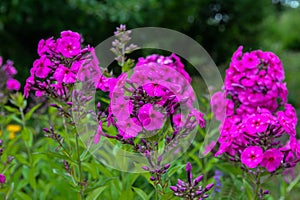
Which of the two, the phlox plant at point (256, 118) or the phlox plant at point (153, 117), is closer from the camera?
the phlox plant at point (153, 117)

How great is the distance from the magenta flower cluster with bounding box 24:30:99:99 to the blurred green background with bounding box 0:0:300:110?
4.56 m

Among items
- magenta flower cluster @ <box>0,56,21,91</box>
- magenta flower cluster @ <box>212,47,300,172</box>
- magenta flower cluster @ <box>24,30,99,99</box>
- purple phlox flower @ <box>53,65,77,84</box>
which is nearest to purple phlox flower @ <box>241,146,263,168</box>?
magenta flower cluster @ <box>212,47,300,172</box>

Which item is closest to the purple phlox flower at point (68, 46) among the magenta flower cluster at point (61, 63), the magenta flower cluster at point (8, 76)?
the magenta flower cluster at point (61, 63)

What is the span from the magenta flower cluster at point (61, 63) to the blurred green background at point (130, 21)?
4558 millimetres

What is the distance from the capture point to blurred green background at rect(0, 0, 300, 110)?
25.6ft

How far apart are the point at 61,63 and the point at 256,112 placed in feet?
3.92

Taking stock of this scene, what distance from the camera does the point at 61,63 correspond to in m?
2.19

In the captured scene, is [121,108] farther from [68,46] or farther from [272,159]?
[272,159]

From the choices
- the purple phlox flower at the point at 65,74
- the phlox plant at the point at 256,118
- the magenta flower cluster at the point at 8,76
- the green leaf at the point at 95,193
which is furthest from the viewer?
the magenta flower cluster at the point at 8,76

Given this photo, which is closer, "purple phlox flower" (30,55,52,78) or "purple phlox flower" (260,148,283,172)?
"purple phlox flower" (30,55,52,78)

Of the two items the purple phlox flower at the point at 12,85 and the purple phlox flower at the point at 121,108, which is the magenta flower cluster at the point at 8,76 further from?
the purple phlox flower at the point at 121,108

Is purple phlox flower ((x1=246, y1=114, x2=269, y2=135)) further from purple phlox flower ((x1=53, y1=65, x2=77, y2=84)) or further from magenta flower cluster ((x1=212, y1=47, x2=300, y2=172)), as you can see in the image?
purple phlox flower ((x1=53, y1=65, x2=77, y2=84))

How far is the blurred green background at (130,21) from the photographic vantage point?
25.6 feet

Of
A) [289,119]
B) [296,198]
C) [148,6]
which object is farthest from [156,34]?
[289,119]
